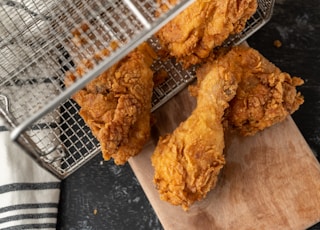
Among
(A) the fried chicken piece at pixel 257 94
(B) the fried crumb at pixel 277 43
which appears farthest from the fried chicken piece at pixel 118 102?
(B) the fried crumb at pixel 277 43

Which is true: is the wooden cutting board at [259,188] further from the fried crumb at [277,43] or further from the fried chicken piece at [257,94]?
the fried crumb at [277,43]

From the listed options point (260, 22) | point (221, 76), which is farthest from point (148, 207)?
point (260, 22)

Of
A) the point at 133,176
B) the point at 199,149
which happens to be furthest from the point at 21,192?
the point at 199,149

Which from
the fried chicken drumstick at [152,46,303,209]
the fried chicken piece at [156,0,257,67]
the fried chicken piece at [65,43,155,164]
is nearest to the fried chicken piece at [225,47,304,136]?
the fried chicken drumstick at [152,46,303,209]

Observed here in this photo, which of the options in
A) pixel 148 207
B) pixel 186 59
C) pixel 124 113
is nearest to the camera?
pixel 124 113

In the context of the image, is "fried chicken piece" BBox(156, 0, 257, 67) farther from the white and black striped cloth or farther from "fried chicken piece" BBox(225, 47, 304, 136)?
the white and black striped cloth

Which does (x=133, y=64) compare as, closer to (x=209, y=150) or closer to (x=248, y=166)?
(x=209, y=150)
